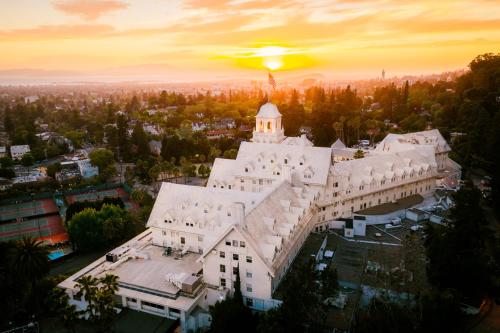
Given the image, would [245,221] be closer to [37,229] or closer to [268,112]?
[268,112]

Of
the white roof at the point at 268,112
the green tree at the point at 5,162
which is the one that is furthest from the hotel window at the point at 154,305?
the green tree at the point at 5,162

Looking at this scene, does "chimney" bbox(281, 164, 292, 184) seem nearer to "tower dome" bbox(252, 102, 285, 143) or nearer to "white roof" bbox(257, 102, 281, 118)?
"tower dome" bbox(252, 102, 285, 143)

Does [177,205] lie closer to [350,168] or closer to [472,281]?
[350,168]

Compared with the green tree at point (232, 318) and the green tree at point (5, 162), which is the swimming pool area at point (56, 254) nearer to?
the green tree at point (232, 318)

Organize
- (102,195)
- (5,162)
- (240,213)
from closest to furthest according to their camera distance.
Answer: (240,213) < (102,195) < (5,162)

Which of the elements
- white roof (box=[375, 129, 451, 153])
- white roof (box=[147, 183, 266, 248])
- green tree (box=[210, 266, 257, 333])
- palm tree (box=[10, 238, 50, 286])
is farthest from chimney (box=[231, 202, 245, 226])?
white roof (box=[375, 129, 451, 153])

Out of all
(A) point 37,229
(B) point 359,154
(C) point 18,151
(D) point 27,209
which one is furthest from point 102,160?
(B) point 359,154

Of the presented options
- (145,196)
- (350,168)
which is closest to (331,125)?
(350,168)
